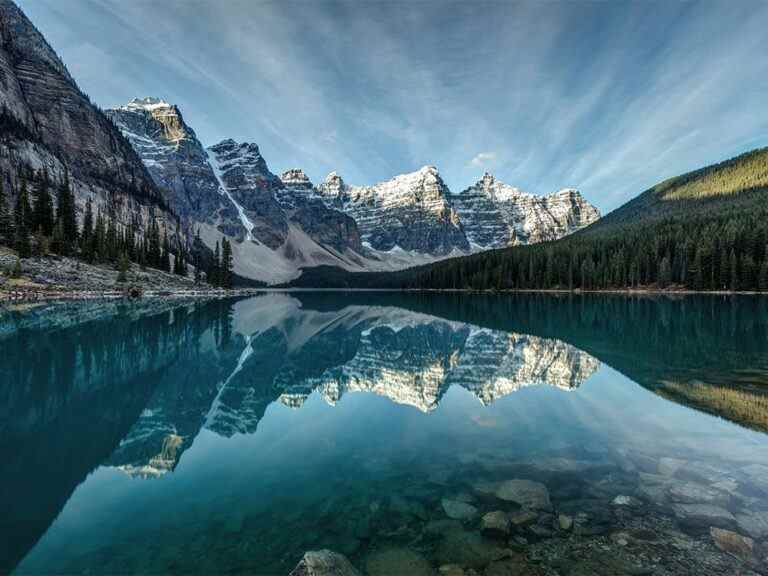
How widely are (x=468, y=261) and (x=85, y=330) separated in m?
141

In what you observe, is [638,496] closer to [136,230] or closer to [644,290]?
[644,290]

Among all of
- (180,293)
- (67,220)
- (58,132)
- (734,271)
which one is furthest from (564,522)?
(58,132)

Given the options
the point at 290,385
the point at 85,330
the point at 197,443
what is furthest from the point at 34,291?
the point at 197,443

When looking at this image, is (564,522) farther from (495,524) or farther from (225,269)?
(225,269)

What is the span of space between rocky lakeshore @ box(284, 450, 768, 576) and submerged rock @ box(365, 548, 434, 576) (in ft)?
0.06

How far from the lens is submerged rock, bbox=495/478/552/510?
929cm

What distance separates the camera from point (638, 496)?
9.63 metres

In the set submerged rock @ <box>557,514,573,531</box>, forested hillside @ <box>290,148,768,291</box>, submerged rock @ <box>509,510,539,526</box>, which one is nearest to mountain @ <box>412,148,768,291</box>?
forested hillside @ <box>290,148,768,291</box>

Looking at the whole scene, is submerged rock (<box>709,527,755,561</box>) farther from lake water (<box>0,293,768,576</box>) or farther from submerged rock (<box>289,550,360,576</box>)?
submerged rock (<box>289,550,360,576</box>)

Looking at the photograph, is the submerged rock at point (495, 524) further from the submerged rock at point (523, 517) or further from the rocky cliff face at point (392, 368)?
the rocky cliff face at point (392, 368)

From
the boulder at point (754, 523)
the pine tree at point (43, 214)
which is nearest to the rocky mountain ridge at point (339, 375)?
the boulder at point (754, 523)

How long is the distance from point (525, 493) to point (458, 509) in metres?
1.77

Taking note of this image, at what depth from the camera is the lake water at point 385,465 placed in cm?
755

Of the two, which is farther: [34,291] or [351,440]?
[34,291]
